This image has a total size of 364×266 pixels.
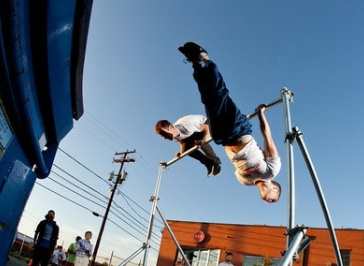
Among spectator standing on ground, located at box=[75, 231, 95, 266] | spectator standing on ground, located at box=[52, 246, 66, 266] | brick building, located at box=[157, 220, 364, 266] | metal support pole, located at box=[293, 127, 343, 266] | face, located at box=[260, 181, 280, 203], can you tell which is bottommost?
spectator standing on ground, located at box=[52, 246, 66, 266]

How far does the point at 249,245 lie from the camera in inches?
912

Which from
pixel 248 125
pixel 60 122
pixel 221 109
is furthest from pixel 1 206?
pixel 248 125

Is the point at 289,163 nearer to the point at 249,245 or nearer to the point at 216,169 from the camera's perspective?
the point at 216,169

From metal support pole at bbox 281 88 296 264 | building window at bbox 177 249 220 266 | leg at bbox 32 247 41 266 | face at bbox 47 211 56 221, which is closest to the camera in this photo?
metal support pole at bbox 281 88 296 264

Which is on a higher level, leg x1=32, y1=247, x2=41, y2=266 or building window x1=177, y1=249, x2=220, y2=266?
building window x1=177, y1=249, x2=220, y2=266

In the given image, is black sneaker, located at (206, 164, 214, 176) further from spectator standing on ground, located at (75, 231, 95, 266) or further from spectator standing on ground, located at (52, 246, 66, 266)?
spectator standing on ground, located at (52, 246, 66, 266)

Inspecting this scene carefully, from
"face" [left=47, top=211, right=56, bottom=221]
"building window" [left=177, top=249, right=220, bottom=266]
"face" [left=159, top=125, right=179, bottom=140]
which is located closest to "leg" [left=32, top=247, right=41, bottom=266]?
"face" [left=47, top=211, right=56, bottom=221]

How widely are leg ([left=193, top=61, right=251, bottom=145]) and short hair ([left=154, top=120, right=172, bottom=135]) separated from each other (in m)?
0.51

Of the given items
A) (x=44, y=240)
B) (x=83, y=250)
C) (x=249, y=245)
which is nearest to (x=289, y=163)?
(x=44, y=240)

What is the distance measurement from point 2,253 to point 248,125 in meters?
2.59

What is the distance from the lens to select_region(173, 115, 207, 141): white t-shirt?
3616 mm

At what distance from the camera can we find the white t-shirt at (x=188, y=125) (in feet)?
11.9

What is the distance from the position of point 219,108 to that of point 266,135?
0.60 m

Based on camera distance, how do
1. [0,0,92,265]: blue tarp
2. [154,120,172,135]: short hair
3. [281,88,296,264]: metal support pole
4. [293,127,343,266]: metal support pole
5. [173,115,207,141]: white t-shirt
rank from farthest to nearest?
[173,115,207,141]: white t-shirt, [154,120,172,135]: short hair, [293,127,343,266]: metal support pole, [281,88,296,264]: metal support pole, [0,0,92,265]: blue tarp
